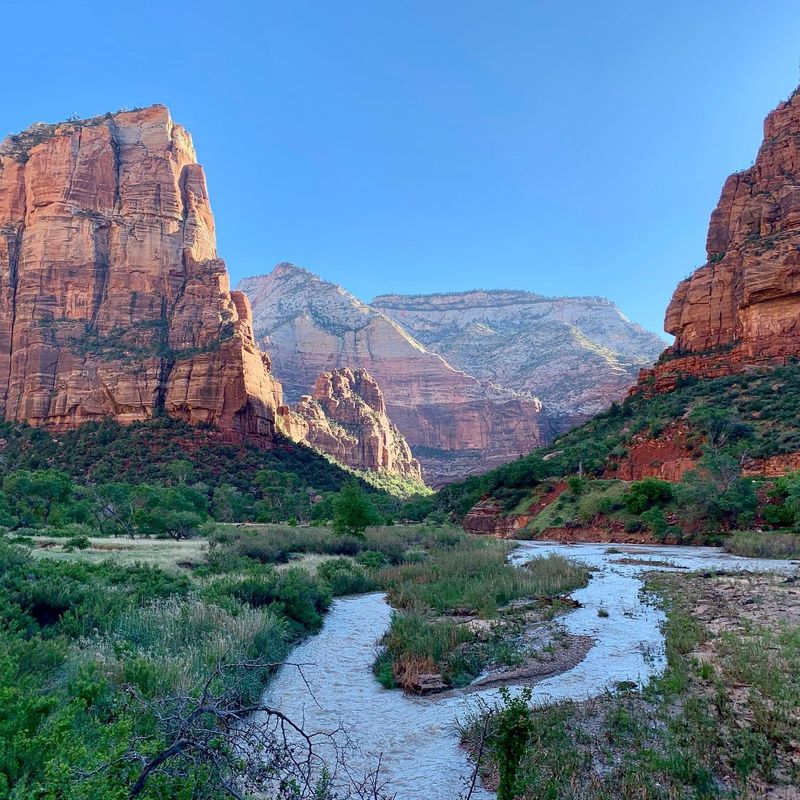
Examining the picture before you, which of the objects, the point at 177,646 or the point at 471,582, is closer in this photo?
the point at 177,646

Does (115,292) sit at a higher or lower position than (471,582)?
higher

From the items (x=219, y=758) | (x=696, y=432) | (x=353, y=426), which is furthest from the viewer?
(x=353, y=426)

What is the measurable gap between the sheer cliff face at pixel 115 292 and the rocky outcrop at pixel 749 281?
52.8 meters

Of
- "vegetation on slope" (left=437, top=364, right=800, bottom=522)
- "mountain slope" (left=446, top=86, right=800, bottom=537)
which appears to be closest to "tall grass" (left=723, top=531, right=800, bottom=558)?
"mountain slope" (left=446, top=86, right=800, bottom=537)

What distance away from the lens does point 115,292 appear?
76375 mm

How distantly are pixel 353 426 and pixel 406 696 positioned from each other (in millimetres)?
114854

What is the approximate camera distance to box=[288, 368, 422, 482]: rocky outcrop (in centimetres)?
10844

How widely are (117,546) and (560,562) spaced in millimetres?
16152

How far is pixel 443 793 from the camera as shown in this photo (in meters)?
4.65

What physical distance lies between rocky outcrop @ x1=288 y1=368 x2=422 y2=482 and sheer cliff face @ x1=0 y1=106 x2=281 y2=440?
2194 cm

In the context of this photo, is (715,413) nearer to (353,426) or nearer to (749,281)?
(749,281)

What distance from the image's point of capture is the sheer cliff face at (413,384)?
144750 millimetres

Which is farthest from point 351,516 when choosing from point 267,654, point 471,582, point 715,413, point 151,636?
point 715,413

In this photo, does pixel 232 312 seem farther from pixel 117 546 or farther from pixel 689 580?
pixel 689 580
